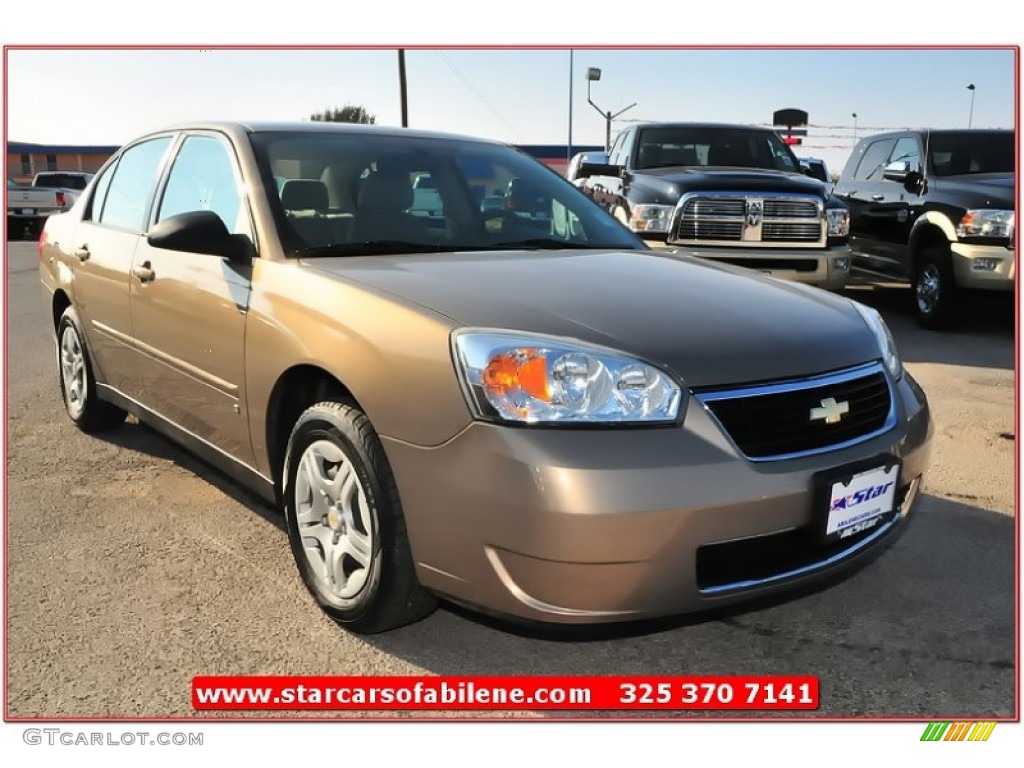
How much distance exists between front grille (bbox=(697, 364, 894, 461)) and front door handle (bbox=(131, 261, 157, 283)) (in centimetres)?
238

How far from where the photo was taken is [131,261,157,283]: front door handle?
12.1 ft

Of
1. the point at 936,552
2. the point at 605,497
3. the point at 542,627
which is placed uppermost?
the point at 605,497

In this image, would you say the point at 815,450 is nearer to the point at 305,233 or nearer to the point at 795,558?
the point at 795,558

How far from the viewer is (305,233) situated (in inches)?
122

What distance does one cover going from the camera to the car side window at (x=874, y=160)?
930 centimetres

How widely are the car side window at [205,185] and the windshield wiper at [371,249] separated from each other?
29 cm

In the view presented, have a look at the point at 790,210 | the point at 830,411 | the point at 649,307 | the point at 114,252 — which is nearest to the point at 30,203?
the point at 790,210

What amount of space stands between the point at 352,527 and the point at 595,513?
878 millimetres

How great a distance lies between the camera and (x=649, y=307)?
2646mm

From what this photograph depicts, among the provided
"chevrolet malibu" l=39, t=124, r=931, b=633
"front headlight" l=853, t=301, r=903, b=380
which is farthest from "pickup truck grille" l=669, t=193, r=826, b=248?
"front headlight" l=853, t=301, r=903, b=380

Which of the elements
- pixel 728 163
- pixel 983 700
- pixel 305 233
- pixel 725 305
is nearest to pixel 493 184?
pixel 305 233

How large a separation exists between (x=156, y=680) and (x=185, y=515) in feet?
4.14

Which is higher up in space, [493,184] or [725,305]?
[493,184]

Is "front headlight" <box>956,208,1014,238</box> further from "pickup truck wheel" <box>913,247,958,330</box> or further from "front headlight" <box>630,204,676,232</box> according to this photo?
"front headlight" <box>630,204,676,232</box>
